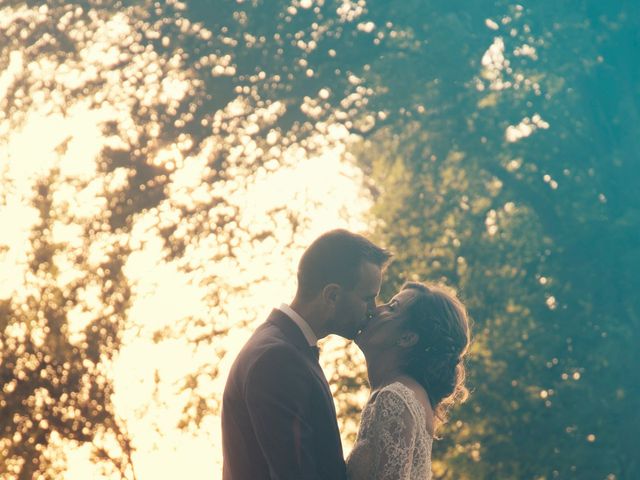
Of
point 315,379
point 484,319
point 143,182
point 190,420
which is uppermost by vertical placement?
point 315,379

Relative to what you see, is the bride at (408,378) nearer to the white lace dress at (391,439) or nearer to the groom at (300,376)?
the white lace dress at (391,439)

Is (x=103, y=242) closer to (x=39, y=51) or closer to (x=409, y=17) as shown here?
(x=39, y=51)

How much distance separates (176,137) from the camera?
61.9ft

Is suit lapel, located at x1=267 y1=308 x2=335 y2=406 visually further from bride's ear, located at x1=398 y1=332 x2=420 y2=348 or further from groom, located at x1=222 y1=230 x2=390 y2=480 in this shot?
bride's ear, located at x1=398 y1=332 x2=420 y2=348

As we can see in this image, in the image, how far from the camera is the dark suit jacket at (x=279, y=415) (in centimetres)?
491

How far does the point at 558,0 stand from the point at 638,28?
57.4 inches

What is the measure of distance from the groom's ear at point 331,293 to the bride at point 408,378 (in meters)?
0.41

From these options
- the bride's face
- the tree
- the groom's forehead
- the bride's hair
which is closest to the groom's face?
the groom's forehead

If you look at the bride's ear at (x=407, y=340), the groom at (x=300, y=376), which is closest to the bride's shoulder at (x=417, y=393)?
the bride's ear at (x=407, y=340)

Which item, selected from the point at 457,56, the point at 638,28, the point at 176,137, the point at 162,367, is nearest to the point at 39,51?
the point at 176,137

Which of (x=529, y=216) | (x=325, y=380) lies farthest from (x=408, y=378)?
(x=529, y=216)

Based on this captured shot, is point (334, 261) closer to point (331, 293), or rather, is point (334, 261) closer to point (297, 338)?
point (331, 293)

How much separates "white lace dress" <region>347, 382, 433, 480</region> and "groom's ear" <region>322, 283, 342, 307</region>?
546 mm

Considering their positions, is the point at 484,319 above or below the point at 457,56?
below
